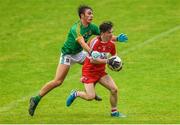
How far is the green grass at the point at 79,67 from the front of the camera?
16.5 m

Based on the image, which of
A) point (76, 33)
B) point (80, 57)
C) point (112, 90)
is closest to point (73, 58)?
point (80, 57)

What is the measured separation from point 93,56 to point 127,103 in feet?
8.24

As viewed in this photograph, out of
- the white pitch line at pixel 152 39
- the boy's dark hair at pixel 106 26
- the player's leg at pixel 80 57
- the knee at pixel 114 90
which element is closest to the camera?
the boy's dark hair at pixel 106 26

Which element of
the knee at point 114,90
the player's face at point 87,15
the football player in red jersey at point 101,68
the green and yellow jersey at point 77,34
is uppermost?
the player's face at point 87,15

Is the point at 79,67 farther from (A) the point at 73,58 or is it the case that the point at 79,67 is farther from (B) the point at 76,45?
(B) the point at 76,45

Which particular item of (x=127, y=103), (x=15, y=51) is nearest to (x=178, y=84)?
(x=127, y=103)

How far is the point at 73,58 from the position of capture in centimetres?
1644

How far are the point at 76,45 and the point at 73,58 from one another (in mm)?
330

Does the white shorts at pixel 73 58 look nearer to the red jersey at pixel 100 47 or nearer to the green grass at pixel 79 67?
the red jersey at pixel 100 47

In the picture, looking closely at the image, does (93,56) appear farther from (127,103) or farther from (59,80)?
(127,103)

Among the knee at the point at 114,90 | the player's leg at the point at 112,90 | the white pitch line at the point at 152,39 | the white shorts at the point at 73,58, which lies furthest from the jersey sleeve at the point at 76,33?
the white pitch line at the point at 152,39

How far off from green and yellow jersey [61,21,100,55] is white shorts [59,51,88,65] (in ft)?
0.29

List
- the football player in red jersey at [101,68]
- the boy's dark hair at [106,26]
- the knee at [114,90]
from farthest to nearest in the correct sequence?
1. the knee at [114,90]
2. the football player in red jersey at [101,68]
3. the boy's dark hair at [106,26]

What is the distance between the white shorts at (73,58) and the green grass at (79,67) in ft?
3.61
